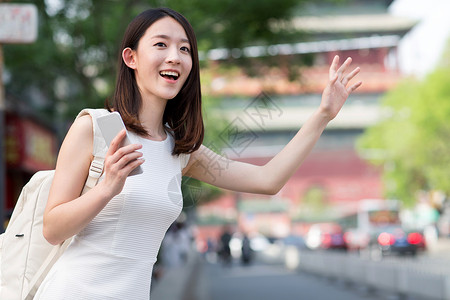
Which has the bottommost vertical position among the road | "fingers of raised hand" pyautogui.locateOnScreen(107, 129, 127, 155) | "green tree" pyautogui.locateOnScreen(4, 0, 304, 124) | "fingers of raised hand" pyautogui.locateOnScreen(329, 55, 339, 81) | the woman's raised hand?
the road

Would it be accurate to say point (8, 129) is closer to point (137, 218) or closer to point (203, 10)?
point (203, 10)

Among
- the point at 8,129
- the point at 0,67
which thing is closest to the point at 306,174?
the point at 8,129

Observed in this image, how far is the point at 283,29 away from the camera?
12039 millimetres

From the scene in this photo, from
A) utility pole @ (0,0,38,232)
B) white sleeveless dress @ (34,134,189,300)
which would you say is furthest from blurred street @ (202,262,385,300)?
white sleeveless dress @ (34,134,189,300)

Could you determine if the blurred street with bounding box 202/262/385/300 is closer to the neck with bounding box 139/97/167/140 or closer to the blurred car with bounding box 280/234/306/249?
the neck with bounding box 139/97/167/140

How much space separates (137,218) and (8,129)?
15.6m

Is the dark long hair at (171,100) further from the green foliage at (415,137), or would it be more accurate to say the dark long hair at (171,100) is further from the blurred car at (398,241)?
the green foliage at (415,137)

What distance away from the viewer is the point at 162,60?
232 cm

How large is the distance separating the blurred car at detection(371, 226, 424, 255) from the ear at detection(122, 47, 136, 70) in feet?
87.9

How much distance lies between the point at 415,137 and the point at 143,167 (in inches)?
1350

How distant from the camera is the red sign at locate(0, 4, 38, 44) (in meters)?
5.32

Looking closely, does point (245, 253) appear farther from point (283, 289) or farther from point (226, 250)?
point (283, 289)

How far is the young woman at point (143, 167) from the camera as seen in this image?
209cm

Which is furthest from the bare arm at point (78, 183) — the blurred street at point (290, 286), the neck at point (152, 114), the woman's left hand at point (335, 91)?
the blurred street at point (290, 286)
